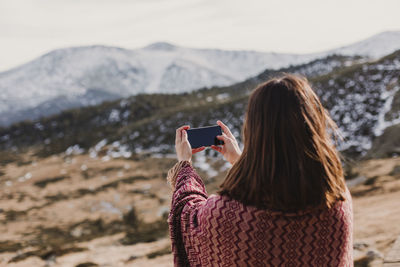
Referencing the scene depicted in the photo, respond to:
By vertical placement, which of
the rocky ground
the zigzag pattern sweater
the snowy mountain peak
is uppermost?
the snowy mountain peak

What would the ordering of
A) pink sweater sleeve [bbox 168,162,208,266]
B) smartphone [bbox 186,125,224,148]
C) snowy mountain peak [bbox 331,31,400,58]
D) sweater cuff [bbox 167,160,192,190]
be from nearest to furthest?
pink sweater sleeve [bbox 168,162,208,266], sweater cuff [bbox 167,160,192,190], smartphone [bbox 186,125,224,148], snowy mountain peak [bbox 331,31,400,58]

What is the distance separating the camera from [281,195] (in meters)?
1.35

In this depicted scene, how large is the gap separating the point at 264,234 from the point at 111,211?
1186 cm

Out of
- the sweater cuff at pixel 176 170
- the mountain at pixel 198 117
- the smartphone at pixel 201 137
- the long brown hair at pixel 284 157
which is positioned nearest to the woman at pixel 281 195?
the long brown hair at pixel 284 157

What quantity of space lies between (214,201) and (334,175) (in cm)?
53

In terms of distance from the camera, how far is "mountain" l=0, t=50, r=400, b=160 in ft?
50.8

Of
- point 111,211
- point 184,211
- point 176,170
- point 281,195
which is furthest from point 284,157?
point 111,211

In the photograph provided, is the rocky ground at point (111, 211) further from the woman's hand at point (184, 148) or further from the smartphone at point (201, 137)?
the woman's hand at point (184, 148)

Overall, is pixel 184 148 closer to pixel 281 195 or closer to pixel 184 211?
pixel 184 211

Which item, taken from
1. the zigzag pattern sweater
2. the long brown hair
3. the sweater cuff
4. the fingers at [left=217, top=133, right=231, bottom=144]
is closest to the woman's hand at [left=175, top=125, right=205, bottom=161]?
the sweater cuff

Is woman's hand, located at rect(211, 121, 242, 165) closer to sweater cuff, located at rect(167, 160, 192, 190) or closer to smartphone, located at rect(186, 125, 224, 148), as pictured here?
smartphone, located at rect(186, 125, 224, 148)

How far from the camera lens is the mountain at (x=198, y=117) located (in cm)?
1548

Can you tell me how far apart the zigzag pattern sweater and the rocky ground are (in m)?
3.91

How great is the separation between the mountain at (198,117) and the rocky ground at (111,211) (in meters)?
2.77
